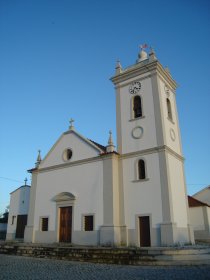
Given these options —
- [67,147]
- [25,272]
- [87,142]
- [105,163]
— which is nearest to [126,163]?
[105,163]

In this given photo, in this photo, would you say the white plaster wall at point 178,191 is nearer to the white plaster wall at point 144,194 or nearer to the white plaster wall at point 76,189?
the white plaster wall at point 144,194

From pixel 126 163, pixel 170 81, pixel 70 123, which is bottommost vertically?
pixel 126 163

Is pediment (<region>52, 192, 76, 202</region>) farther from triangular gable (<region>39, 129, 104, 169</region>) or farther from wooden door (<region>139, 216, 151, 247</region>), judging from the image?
wooden door (<region>139, 216, 151, 247</region>)

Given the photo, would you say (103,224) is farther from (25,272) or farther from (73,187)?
(25,272)

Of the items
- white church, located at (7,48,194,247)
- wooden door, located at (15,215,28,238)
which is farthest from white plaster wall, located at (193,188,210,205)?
wooden door, located at (15,215,28,238)

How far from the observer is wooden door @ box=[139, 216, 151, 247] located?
16.7m

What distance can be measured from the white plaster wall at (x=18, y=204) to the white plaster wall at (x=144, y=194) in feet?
39.0

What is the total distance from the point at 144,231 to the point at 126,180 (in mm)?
3552

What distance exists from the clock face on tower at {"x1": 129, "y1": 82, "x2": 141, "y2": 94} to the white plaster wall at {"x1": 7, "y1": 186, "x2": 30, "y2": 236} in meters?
14.1

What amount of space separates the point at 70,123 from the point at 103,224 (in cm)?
898

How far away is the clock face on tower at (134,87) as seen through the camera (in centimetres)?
2099

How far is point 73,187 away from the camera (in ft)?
66.5

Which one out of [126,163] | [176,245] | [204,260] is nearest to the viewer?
[204,260]

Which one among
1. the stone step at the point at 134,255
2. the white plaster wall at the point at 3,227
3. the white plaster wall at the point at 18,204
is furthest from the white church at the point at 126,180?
the white plaster wall at the point at 3,227
